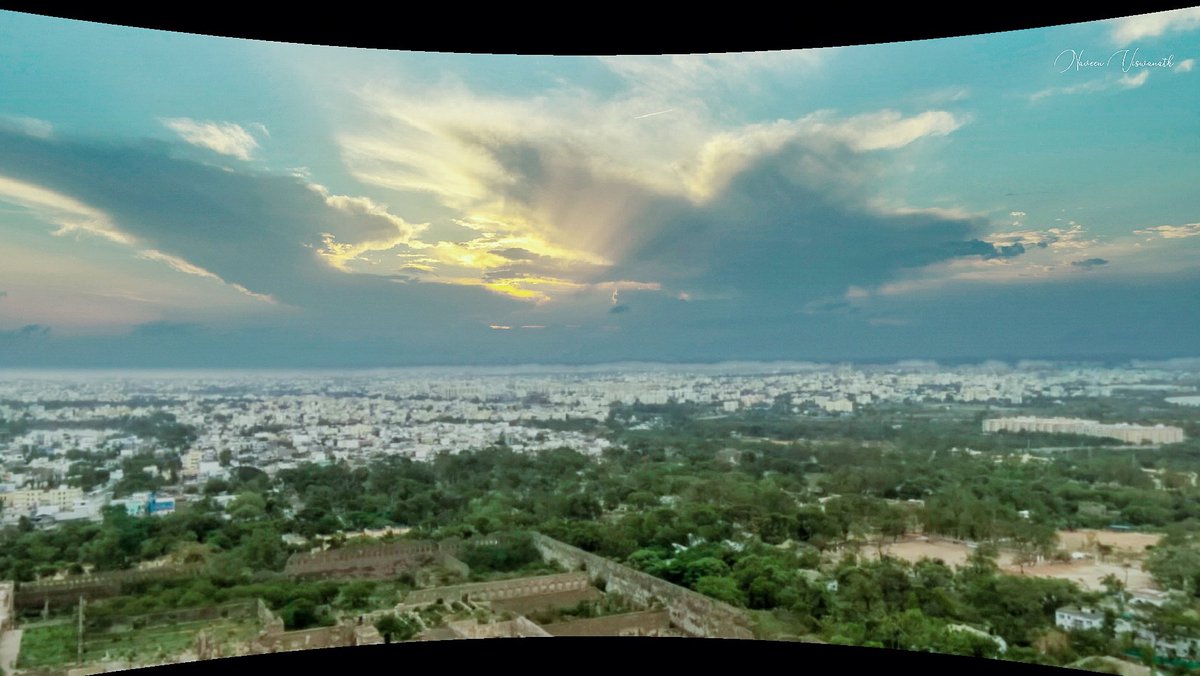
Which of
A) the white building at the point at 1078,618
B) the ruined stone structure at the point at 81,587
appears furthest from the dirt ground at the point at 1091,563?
the ruined stone structure at the point at 81,587

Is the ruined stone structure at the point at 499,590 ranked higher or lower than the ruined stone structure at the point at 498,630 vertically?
higher

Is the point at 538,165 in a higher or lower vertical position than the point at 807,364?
higher

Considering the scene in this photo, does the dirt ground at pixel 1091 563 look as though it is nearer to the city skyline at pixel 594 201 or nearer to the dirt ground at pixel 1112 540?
the dirt ground at pixel 1112 540

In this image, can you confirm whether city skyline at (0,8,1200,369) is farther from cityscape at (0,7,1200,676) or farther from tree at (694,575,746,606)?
tree at (694,575,746,606)

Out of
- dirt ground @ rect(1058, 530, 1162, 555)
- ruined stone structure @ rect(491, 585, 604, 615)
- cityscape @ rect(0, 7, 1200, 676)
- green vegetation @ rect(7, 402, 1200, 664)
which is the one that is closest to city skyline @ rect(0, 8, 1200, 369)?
cityscape @ rect(0, 7, 1200, 676)

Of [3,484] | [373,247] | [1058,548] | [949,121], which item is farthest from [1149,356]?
[3,484]

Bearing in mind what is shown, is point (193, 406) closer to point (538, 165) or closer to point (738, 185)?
point (538, 165)

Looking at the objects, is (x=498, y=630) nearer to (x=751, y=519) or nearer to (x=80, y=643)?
(x=751, y=519)
